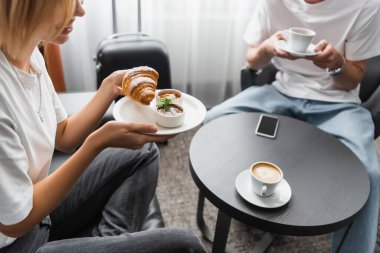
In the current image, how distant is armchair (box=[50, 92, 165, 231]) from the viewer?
1.05 metres

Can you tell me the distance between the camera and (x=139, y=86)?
944 millimetres

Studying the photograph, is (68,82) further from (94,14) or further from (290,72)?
(290,72)

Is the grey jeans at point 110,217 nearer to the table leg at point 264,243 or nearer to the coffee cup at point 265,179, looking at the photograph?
the coffee cup at point 265,179

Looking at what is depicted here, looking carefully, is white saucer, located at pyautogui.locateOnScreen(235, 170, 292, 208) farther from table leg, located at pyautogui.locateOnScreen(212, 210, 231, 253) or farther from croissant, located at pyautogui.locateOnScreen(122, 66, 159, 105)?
croissant, located at pyautogui.locateOnScreen(122, 66, 159, 105)

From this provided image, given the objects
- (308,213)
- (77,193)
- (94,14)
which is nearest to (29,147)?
(77,193)

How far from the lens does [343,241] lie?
1.11 metres

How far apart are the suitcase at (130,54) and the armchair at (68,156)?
296mm

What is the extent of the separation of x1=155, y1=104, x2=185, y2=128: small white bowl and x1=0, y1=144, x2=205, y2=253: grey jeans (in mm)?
196

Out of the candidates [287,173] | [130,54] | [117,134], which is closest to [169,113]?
[117,134]

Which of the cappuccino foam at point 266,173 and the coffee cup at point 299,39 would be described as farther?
the coffee cup at point 299,39

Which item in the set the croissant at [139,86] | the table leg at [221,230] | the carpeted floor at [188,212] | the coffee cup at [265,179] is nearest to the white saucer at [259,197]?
the coffee cup at [265,179]

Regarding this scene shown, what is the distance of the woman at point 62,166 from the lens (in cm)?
67

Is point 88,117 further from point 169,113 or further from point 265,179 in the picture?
point 265,179

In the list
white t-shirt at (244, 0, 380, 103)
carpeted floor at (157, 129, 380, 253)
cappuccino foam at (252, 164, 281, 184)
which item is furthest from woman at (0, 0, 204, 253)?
white t-shirt at (244, 0, 380, 103)
